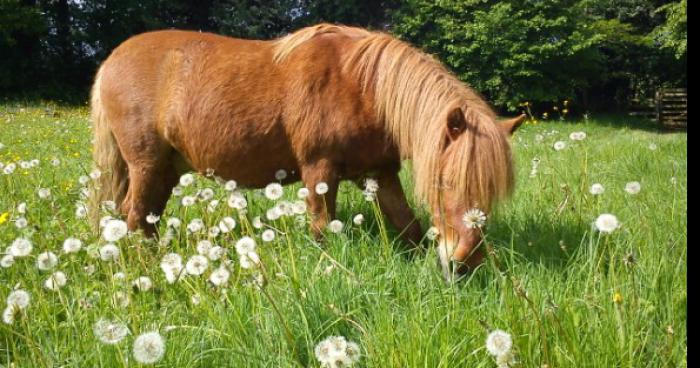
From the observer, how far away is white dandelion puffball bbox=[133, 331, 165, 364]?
1.31 meters

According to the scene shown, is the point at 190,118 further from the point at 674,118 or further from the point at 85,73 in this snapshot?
the point at 674,118

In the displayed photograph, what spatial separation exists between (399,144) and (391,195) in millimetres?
502

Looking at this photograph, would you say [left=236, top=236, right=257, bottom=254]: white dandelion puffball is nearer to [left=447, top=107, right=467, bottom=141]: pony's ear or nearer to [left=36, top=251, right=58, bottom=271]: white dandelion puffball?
[left=36, top=251, right=58, bottom=271]: white dandelion puffball

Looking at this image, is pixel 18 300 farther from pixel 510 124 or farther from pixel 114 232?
pixel 510 124

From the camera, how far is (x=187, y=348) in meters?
1.79

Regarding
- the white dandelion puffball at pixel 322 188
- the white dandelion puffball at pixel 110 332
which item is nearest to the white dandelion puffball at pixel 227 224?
the white dandelion puffball at pixel 322 188

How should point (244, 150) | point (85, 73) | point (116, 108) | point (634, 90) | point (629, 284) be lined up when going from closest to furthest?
point (629, 284) < point (244, 150) < point (116, 108) < point (85, 73) < point (634, 90)

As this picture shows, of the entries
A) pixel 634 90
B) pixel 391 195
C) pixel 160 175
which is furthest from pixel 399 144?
pixel 634 90

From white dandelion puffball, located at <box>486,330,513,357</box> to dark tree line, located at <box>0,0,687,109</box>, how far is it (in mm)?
22046

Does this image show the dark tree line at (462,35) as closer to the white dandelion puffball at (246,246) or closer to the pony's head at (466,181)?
the pony's head at (466,181)

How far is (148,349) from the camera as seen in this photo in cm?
132

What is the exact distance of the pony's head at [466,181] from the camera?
246 cm

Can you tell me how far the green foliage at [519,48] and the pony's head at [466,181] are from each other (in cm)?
2017

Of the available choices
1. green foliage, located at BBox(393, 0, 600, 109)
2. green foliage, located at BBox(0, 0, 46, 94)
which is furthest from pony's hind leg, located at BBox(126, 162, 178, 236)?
green foliage, located at BBox(0, 0, 46, 94)
